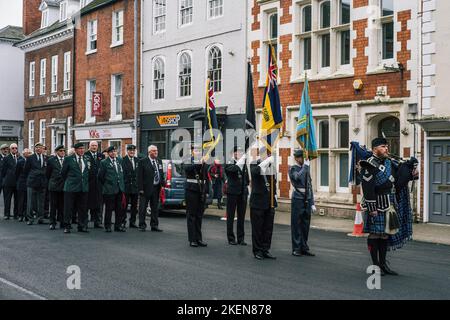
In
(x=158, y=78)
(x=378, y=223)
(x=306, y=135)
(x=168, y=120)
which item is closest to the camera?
(x=378, y=223)

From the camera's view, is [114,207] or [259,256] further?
[114,207]

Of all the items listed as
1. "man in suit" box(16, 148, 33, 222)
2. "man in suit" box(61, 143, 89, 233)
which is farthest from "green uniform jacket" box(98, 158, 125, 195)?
"man in suit" box(16, 148, 33, 222)

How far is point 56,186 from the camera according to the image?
15.5 meters

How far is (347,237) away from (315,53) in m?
8.01

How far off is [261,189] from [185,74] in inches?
657

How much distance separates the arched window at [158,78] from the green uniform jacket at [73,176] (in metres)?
14.0

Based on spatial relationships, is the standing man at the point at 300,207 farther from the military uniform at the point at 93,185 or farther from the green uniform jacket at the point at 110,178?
the military uniform at the point at 93,185

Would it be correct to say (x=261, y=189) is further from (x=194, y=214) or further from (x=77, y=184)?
(x=77, y=184)

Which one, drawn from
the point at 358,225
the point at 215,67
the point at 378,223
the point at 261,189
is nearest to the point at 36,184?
the point at 261,189

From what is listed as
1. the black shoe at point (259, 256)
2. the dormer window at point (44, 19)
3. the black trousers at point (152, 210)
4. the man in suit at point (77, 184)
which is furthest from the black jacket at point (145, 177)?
the dormer window at point (44, 19)

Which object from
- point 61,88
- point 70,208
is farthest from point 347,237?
point 61,88

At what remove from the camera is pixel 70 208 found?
14.8 m

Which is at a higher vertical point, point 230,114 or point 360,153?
point 230,114

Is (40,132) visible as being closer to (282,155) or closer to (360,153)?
(282,155)
